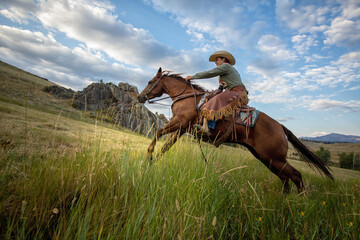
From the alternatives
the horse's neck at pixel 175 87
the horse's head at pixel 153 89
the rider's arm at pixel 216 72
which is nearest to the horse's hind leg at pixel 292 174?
the rider's arm at pixel 216 72

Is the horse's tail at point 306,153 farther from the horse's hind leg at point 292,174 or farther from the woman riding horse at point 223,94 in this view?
the woman riding horse at point 223,94

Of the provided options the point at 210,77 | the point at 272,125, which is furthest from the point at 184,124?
the point at 272,125

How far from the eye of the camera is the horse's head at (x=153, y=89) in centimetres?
532

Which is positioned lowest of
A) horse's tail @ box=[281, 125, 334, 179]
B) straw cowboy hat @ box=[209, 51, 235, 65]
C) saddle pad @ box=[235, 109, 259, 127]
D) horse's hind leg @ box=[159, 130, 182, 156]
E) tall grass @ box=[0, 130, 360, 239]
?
tall grass @ box=[0, 130, 360, 239]

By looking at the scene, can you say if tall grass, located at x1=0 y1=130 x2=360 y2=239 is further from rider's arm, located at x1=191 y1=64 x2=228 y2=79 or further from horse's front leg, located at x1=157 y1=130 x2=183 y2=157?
rider's arm, located at x1=191 y1=64 x2=228 y2=79

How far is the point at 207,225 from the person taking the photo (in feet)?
5.22

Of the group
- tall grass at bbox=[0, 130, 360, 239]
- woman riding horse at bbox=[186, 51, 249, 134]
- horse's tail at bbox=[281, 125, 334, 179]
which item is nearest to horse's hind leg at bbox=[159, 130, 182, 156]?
woman riding horse at bbox=[186, 51, 249, 134]

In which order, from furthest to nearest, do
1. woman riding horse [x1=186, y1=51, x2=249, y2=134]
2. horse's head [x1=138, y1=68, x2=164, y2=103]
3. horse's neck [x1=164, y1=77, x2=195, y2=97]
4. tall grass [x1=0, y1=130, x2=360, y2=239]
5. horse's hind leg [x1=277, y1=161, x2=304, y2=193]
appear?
horse's head [x1=138, y1=68, x2=164, y2=103] → horse's neck [x1=164, y1=77, x2=195, y2=97] → woman riding horse [x1=186, y1=51, x2=249, y2=134] → horse's hind leg [x1=277, y1=161, x2=304, y2=193] → tall grass [x1=0, y1=130, x2=360, y2=239]

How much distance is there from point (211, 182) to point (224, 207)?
12.9 inches

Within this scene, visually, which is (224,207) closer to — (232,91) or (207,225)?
(207,225)

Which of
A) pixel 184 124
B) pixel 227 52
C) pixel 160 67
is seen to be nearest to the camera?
pixel 184 124

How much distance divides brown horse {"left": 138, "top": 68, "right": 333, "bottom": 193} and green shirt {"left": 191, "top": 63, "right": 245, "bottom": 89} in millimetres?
540

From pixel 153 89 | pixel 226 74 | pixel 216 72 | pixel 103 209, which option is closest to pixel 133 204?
pixel 103 209

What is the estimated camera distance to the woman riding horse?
12.9 ft
